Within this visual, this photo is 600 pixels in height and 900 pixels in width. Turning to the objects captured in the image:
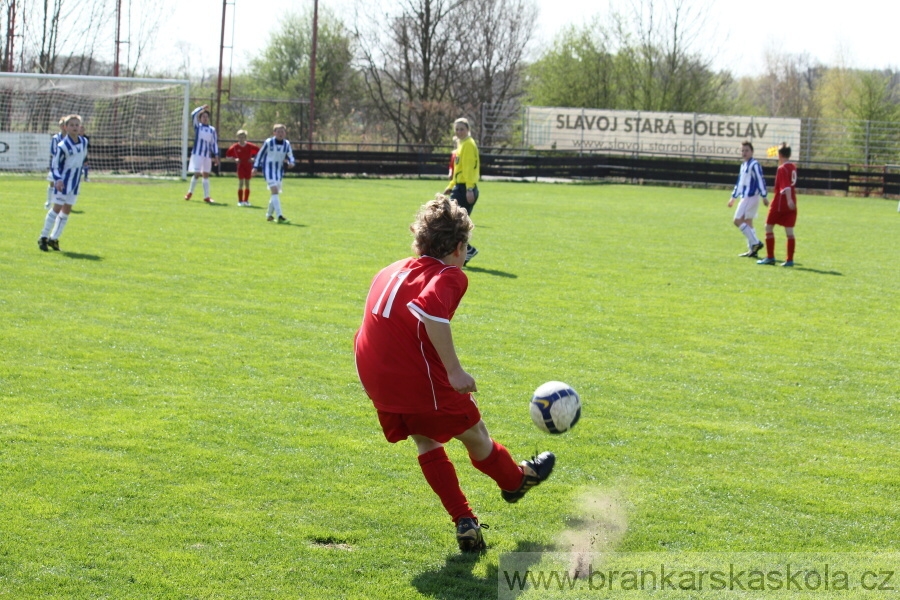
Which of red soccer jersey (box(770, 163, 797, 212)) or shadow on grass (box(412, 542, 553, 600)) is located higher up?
red soccer jersey (box(770, 163, 797, 212))

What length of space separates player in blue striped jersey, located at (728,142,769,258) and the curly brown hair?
38.0 feet

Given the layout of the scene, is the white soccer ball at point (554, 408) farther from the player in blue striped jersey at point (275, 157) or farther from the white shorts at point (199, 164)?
the white shorts at point (199, 164)

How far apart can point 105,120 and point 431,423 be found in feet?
84.1

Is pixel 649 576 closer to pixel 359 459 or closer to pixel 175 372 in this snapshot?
pixel 359 459

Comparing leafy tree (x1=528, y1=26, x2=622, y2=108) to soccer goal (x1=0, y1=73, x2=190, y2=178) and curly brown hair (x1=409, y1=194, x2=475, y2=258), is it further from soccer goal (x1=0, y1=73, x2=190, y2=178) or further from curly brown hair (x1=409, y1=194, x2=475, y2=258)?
curly brown hair (x1=409, y1=194, x2=475, y2=258)

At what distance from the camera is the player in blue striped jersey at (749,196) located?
14812 mm

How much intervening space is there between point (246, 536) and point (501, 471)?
117 cm

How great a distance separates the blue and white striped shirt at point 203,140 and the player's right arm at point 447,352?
1851 cm

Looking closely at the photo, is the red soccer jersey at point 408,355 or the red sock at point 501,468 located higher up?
the red soccer jersey at point 408,355

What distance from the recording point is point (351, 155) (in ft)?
109

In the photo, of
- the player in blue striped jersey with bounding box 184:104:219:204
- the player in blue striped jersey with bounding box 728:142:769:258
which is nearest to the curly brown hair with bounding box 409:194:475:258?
the player in blue striped jersey with bounding box 728:142:769:258

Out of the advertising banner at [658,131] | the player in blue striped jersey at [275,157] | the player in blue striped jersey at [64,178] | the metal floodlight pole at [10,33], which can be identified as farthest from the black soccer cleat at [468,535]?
the advertising banner at [658,131]

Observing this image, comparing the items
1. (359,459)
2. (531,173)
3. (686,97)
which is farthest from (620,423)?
(686,97)

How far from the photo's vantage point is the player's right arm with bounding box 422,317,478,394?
3.78 metres
